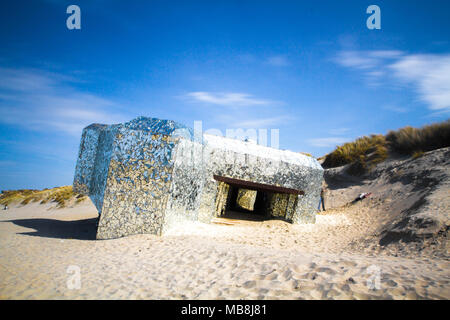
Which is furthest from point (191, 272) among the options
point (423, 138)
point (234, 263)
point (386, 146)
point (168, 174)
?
point (386, 146)

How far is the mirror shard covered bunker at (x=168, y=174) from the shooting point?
7.14 meters

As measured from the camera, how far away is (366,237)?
895 cm

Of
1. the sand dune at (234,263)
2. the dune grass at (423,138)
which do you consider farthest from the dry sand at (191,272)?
the dune grass at (423,138)

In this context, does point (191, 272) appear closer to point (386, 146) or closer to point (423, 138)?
point (423, 138)

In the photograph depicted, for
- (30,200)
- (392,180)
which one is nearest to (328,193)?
(392,180)

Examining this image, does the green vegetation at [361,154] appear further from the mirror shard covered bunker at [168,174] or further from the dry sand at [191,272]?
the dry sand at [191,272]

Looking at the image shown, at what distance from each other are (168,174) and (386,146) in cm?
1633

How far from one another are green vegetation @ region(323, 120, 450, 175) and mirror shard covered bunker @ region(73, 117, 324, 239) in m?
7.46

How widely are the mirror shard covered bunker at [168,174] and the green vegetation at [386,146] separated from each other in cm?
746

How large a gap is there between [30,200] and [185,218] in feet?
68.7

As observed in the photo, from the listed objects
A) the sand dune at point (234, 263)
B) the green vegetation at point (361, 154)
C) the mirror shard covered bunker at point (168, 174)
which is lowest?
the sand dune at point (234, 263)

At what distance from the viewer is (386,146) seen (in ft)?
58.4

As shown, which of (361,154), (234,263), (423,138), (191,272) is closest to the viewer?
(191,272)
